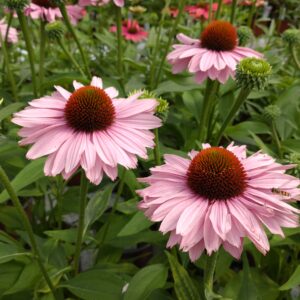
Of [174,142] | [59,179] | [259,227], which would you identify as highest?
[259,227]

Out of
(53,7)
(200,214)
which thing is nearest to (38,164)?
(200,214)

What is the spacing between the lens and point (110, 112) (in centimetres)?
72

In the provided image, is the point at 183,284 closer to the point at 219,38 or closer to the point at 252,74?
the point at 252,74

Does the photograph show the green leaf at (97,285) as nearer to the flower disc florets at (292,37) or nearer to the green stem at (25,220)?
the green stem at (25,220)

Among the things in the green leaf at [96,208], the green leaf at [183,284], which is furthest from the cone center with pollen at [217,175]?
the green leaf at [96,208]

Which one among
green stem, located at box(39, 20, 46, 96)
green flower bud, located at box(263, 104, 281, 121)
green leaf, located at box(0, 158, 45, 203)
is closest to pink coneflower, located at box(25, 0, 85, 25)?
green stem, located at box(39, 20, 46, 96)

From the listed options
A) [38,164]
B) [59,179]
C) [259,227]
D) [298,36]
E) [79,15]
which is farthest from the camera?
[79,15]

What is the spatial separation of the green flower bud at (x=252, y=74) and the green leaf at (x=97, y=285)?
415mm

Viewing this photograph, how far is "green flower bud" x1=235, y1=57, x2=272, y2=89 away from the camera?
0.79 meters

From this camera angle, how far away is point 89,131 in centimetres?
70

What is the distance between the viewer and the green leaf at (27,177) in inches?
31.8

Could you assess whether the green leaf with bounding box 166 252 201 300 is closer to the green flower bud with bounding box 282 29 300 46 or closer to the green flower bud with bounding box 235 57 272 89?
the green flower bud with bounding box 235 57 272 89

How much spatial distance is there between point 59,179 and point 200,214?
465 millimetres

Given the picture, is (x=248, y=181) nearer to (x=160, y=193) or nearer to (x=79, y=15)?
(x=160, y=193)
